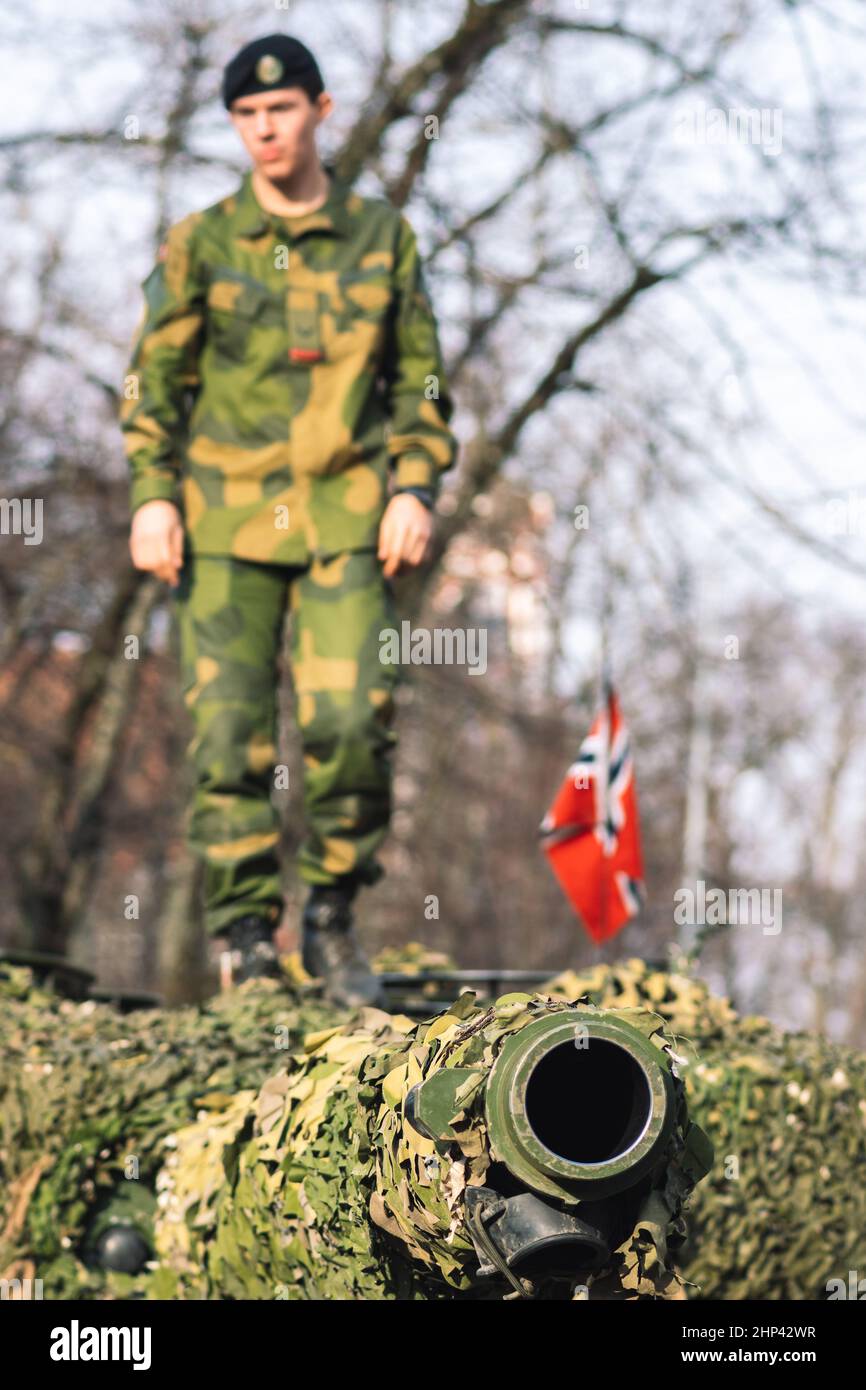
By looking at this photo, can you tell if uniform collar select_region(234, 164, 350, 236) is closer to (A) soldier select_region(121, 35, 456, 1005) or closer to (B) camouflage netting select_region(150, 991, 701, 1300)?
(A) soldier select_region(121, 35, 456, 1005)

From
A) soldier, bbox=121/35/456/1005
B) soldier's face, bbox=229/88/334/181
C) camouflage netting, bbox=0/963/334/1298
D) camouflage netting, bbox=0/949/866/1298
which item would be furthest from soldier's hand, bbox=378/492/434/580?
camouflage netting, bbox=0/963/334/1298

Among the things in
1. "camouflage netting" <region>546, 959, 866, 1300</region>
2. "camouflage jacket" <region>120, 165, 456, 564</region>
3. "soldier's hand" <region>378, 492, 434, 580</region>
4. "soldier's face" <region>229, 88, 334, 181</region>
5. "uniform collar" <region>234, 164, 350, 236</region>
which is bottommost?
"camouflage netting" <region>546, 959, 866, 1300</region>

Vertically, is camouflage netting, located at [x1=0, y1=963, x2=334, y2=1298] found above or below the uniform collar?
below

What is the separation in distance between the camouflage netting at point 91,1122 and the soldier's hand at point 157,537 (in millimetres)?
1324

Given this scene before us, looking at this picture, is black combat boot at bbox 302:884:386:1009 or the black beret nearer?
black combat boot at bbox 302:884:386:1009

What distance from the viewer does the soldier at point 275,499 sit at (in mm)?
4250

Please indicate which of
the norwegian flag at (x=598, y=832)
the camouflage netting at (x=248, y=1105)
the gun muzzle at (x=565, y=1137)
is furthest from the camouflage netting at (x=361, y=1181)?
the norwegian flag at (x=598, y=832)

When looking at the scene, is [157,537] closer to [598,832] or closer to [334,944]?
[334,944]

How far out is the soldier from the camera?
4.25 metres

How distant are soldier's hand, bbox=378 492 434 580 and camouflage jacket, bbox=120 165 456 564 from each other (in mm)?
38

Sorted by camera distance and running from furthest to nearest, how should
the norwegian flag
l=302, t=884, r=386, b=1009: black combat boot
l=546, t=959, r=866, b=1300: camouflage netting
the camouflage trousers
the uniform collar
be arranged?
the norwegian flag → the uniform collar → the camouflage trousers → l=302, t=884, r=386, b=1009: black combat boot → l=546, t=959, r=866, b=1300: camouflage netting

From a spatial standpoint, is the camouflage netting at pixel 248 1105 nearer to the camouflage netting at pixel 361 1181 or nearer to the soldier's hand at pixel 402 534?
the camouflage netting at pixel 361 1181

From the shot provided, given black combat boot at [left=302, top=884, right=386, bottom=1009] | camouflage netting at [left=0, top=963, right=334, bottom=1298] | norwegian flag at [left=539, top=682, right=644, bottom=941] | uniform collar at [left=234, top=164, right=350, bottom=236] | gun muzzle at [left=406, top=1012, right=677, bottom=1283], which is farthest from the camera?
norwegian flag at [left=539, top=682, right=644, bottom=941]
